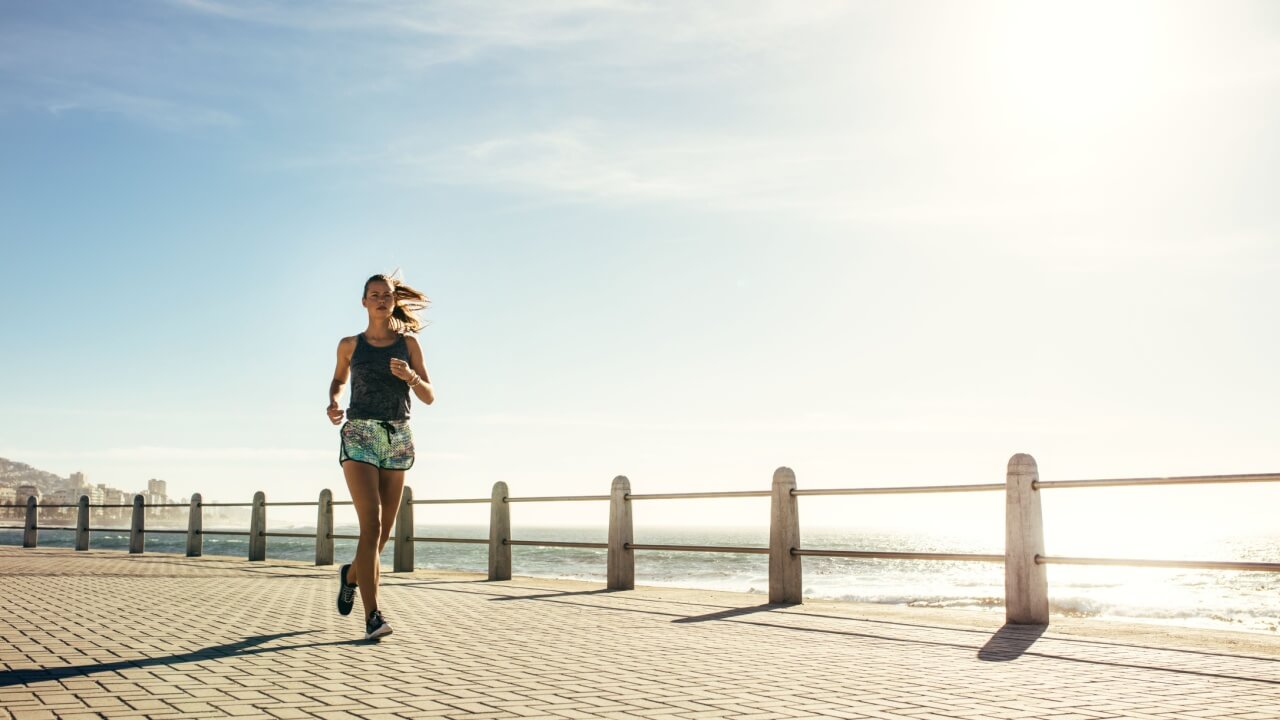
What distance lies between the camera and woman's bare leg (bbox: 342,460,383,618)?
20.9 feet

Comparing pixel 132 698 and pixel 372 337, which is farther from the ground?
pixel 372 337

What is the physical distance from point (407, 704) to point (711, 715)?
3.95 ft

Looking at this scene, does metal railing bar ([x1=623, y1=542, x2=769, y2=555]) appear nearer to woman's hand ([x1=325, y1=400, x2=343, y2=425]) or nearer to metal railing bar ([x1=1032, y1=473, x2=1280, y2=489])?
metal railing bar ([x1=1032, y1=473, x2=1280, y2=489])

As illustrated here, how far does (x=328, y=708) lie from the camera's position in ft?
13.4

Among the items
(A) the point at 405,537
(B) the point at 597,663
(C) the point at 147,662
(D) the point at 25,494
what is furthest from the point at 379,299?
Answer: (D) the point at 25,494

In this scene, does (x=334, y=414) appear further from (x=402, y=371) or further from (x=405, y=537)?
(x=405, y=537)

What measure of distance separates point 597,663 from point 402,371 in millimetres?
2113

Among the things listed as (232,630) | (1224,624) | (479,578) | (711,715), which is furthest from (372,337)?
(1224,624)

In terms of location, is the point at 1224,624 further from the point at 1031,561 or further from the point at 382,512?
the point at 382,512

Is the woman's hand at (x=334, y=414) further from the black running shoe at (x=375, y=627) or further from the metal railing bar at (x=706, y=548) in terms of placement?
the metal railing bar at (x=706, y=548)

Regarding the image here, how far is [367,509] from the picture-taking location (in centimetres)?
637

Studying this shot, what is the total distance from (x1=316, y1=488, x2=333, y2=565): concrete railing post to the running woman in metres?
10.3

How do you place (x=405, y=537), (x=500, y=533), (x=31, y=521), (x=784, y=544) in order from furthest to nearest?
(x=31, y=521)
(x=405, y=537)
(x=500, y=533)
(x=784, y=544)

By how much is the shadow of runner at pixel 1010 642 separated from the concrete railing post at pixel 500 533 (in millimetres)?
7047
